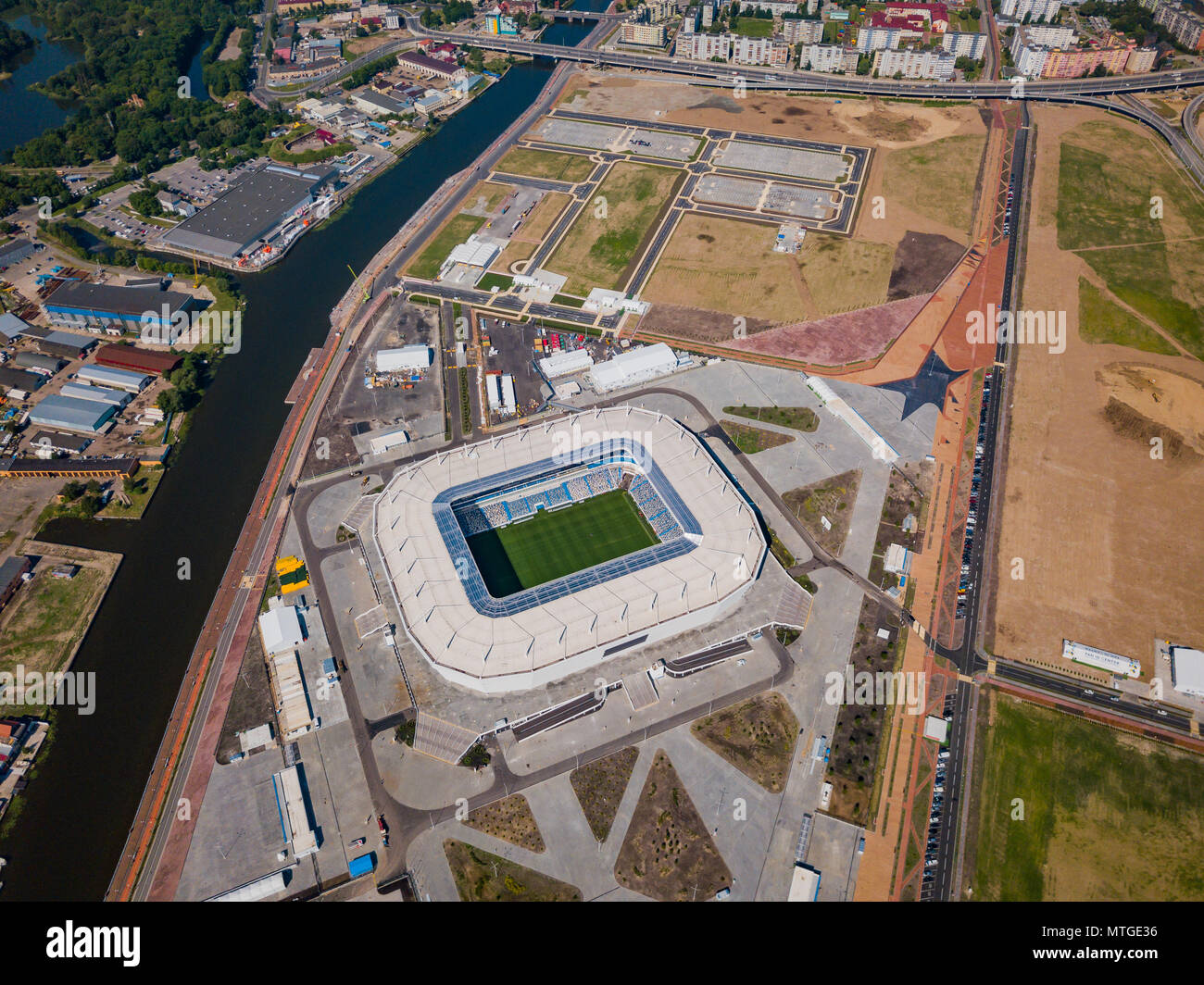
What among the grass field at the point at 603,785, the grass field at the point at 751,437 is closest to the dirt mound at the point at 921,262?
the grass field at the point at 751,437

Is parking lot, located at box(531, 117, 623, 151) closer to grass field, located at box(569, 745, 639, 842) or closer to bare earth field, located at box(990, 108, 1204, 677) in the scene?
bare earth field, located at box(990, 108, 1204, 677)

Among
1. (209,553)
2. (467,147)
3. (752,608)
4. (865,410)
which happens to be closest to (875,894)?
(752,608)

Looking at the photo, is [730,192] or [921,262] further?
[730,192]

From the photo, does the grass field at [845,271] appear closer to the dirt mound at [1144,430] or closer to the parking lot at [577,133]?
the dirt mound at [1144,430]
